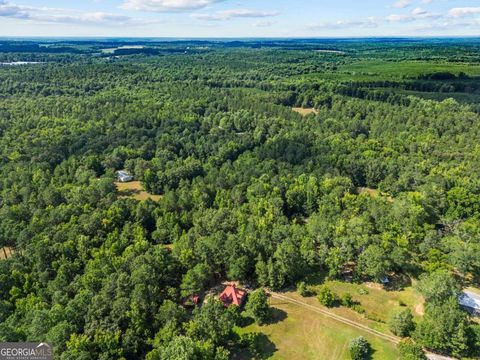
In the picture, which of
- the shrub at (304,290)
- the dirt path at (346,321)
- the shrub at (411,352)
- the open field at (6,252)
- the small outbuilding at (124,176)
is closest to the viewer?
the shrub at (411,352)

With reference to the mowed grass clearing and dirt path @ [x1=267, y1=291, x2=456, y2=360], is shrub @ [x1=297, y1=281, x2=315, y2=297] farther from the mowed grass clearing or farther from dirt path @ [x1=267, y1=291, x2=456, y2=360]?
the mowed grass clearing

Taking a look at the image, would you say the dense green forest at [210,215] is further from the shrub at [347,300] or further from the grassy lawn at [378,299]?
the shrub at [347,300]

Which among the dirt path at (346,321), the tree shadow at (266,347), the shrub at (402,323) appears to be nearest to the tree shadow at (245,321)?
the tree shadow at (266,347)

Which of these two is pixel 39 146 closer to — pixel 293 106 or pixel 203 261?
pixel 203 261

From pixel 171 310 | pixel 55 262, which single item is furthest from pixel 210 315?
pixel 55 262

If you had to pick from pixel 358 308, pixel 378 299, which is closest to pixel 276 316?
pixel 358 308

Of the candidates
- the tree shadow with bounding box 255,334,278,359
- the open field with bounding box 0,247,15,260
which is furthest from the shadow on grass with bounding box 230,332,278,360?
the open field with bounding box 0,247,15,260
